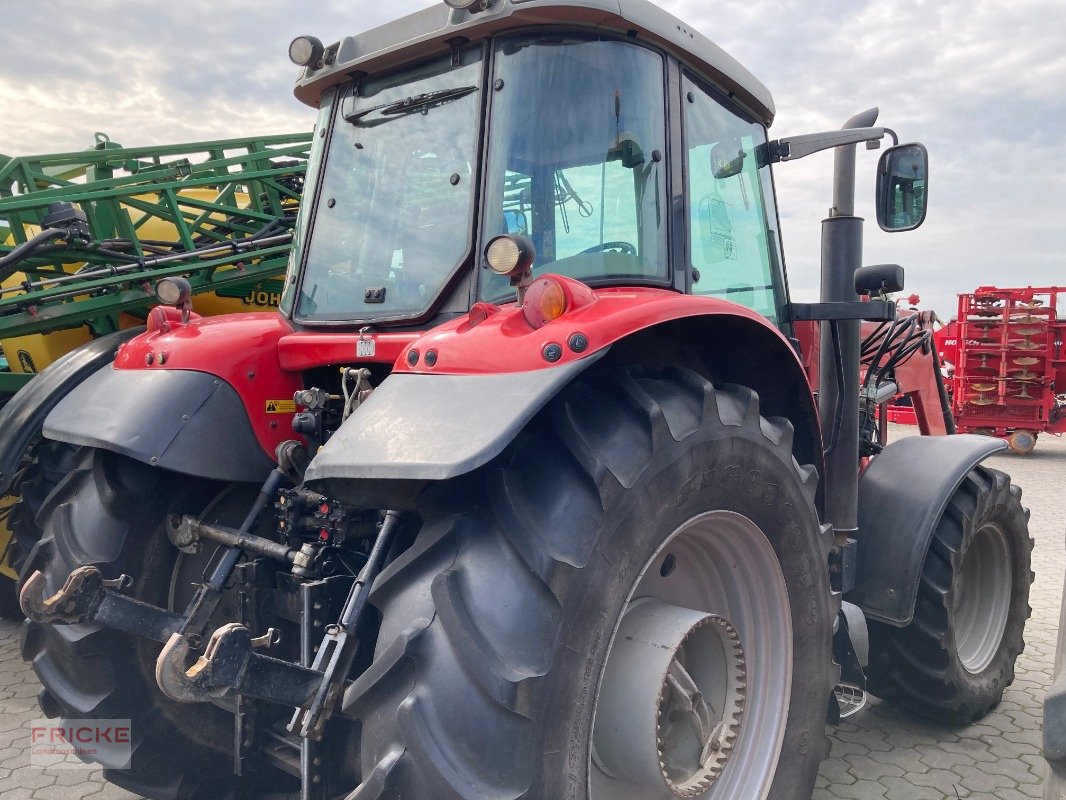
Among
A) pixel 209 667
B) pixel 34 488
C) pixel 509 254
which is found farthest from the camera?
pixel 34 488

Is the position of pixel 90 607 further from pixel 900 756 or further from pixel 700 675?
pixel 900 756

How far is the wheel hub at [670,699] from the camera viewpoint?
1915 millimetres

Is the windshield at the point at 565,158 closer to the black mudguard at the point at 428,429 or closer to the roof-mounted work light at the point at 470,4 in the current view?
the roof-mounted work light at the point at 470,4

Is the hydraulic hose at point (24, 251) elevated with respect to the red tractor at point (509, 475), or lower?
elevated

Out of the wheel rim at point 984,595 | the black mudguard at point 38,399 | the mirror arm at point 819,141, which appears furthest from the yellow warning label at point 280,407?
the wheel rim at point 984,595

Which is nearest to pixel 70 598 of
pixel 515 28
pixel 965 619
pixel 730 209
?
pixel 515 28

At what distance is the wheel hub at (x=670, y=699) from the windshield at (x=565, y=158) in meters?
0.91

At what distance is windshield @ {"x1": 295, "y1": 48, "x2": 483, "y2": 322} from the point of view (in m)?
2.30

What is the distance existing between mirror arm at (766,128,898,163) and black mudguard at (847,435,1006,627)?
1.22 metres

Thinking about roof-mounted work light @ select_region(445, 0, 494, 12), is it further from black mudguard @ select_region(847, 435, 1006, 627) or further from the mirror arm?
black mudguard @ select_region(847, 435, 1006, 627)

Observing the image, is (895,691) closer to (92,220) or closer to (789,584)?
(789,584)

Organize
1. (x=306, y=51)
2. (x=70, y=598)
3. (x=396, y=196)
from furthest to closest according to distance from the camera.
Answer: (x=306, y=51) < (x=396, y=196) < (x=70, y=598)

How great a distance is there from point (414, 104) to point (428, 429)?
127 cm

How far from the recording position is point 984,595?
358cm
